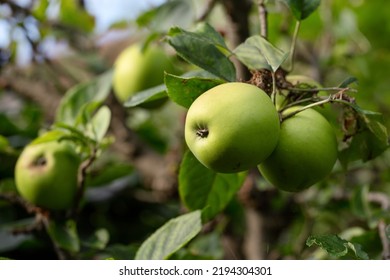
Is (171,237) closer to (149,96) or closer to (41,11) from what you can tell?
(149,96)

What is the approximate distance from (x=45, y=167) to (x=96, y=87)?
300mm

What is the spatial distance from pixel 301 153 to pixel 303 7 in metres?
0.28

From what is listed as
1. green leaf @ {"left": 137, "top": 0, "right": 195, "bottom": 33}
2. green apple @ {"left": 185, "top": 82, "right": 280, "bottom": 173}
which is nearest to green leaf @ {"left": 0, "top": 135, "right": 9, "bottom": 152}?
green leaf @ {"left": 137, "top": 0, "right": 195, "bottom": 33}

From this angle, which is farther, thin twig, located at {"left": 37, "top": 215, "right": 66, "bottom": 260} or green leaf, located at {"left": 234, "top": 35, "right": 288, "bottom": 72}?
thin twig, located at {"left": 37, "top": 215, "right": 66, "bottom": 260}

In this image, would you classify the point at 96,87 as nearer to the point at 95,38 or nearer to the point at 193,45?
the point at 193,45

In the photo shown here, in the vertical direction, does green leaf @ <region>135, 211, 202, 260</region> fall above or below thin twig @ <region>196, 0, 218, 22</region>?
below

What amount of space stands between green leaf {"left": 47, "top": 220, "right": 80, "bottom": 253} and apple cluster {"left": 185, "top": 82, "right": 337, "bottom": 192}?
436 millimetres

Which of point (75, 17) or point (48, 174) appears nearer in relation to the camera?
point (48, 174)

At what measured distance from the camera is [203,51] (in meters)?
0.86

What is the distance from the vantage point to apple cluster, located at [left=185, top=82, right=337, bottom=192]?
27.2 inches

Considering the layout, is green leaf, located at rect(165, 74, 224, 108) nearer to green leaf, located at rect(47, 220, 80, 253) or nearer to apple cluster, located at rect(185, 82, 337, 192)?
apple cluster, located at rect(185, 82, 337, 192)

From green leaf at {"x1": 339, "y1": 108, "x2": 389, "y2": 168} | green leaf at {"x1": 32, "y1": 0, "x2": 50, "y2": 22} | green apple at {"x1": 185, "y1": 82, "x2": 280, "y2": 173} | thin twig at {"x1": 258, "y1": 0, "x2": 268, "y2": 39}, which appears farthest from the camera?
green leaf at {"x1": 32, "y1": 0, "x2": 50, "y2": 22}

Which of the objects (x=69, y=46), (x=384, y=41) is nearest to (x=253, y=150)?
(x=69, y=46)

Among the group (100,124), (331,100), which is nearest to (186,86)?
(331,100)
